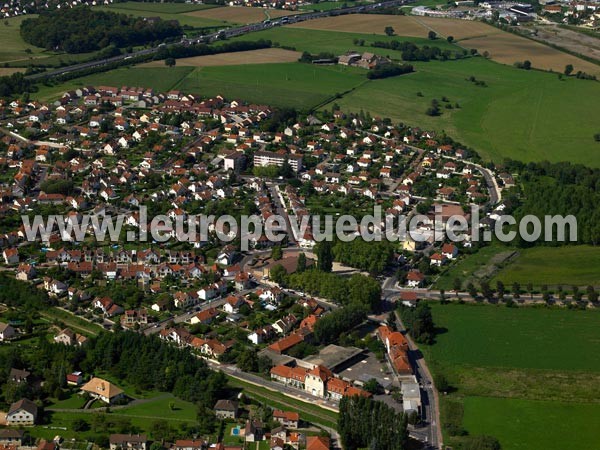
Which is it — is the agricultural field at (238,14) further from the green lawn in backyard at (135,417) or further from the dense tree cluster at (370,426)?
the dense tree cluster at (370,426)

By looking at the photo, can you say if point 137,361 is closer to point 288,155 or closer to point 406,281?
point 406,281

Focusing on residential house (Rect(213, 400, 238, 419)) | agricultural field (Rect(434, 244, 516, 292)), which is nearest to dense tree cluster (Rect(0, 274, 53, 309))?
residential house (Rect(213, 400, 238, 419))

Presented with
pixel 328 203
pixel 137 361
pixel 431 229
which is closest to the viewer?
pixel 137 361

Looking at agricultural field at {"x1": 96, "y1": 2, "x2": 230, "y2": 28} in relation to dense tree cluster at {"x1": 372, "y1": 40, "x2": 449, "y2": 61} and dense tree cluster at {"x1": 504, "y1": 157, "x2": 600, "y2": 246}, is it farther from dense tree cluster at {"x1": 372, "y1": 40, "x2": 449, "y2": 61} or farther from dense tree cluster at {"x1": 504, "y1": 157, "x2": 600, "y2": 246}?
dense tree cluster at {"x1": 504, "y1": 157, "x2": 600, "y2": 246}

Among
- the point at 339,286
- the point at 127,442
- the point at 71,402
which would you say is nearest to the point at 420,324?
the point at 339,286

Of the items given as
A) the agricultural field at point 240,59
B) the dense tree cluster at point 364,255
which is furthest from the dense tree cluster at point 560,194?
the agricultural field at point 240,59

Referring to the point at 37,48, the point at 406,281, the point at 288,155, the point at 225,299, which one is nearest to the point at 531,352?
the point at 406,281
